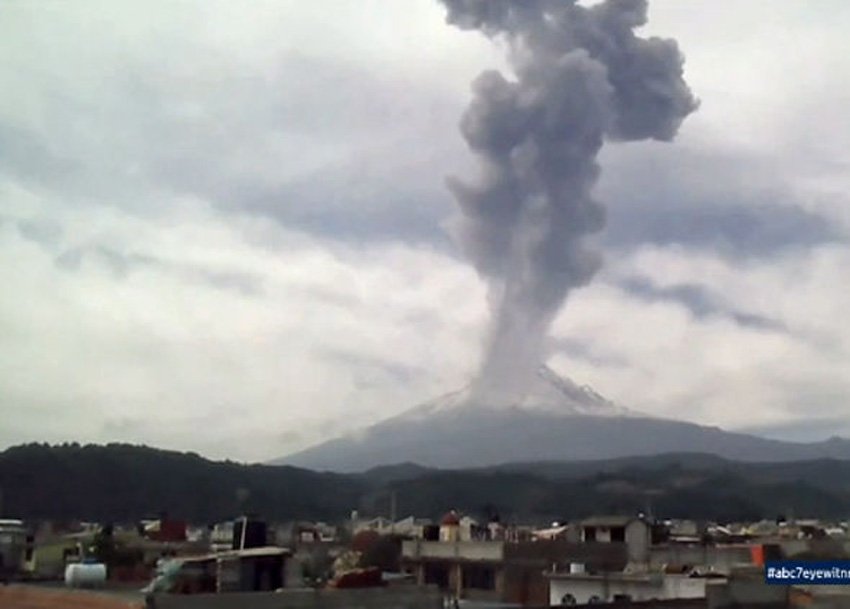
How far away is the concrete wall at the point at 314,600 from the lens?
67.6 feet

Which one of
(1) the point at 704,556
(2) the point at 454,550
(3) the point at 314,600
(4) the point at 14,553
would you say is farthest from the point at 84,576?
(1) the point at 704,556

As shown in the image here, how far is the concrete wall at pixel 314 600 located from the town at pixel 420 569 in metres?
0.03

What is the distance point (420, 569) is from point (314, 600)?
33489 millimetres

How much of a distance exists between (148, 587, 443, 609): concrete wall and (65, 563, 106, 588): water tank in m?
7.43

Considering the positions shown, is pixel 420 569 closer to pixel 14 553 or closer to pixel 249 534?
pixel 14 553

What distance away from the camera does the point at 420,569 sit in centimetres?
5525

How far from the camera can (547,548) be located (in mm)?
54906

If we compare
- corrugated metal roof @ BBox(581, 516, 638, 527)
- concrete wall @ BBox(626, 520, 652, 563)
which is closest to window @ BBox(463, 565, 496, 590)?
concrete wall @ BBox(626, 520, 652, 563)

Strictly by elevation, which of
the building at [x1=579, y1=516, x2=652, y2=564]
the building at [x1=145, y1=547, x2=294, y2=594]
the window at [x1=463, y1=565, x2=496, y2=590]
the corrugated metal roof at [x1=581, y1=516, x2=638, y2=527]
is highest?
the corrugated metal roof at [x1=581, y1=516, x2=638, y2=527]

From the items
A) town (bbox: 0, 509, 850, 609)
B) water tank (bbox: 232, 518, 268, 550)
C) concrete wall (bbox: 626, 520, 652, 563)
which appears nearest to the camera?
town (bbox: 0, 509, 850, 609)

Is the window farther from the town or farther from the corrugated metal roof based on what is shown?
the corrugated metal roof

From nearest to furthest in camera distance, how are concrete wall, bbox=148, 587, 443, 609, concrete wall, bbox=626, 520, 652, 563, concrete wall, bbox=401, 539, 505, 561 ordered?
concrete wall, bbox=148, 587, 443, 609, concrete wall, bbox=401, 539, 505, 561, concrete wall, bbox=626, 520, 652, 563

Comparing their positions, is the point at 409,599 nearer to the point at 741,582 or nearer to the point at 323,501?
the point at 741,582

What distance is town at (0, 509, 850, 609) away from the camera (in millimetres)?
24672
